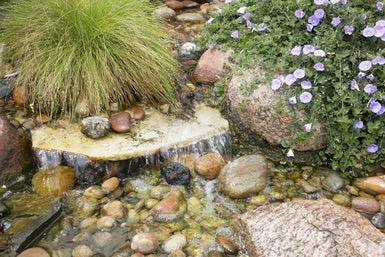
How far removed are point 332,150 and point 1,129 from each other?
233cm

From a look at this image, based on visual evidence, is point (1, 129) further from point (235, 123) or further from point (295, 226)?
point (295, 226)

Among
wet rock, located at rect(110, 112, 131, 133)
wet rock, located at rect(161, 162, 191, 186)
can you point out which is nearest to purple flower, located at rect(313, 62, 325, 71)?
wet rock, located at rect(161, 162, 191, 186)

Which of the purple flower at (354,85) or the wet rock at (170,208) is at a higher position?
the purple flower at (354,85)

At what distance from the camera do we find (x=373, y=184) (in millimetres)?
3213

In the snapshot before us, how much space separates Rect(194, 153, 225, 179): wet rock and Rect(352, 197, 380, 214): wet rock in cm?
95

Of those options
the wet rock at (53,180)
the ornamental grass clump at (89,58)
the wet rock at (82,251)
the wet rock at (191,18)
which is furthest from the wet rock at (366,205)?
the wet rock at (191,18)

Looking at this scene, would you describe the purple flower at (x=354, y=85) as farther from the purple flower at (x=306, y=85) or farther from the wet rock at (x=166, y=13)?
the wet rock at (x=166, y=13)

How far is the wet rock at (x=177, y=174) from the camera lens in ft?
10.8

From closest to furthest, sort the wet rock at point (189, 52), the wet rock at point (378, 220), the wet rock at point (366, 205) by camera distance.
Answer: the wet rock at point (378, 220) < the wet rock at point (366, 205) < the wet rock at point (189, 52)

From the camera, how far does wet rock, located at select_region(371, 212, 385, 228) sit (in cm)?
296

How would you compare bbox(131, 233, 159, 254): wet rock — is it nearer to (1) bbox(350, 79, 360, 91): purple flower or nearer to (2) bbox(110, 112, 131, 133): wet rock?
(2) bbox(110, 112, 131, 133): wet rock

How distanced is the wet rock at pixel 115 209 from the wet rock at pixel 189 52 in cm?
173

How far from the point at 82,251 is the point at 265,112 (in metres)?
1.57

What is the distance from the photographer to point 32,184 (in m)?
3.27
